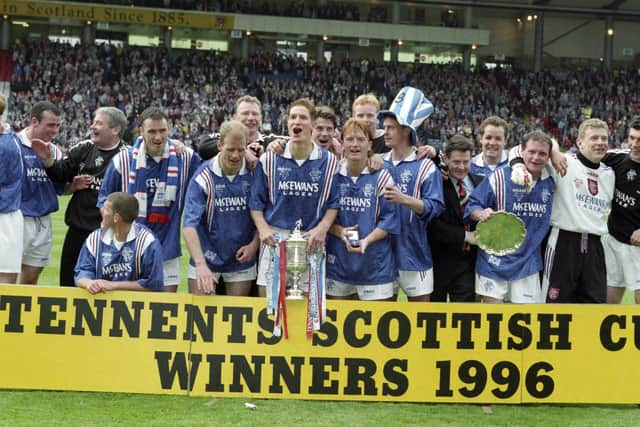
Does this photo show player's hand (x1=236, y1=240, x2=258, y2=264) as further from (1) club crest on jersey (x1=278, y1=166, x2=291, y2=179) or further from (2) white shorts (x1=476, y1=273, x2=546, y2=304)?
(2) white shorts (x1=476, y1=273, x2=546, y2=304)

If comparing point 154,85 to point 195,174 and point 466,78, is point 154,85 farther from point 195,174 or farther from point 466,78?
point 195,174

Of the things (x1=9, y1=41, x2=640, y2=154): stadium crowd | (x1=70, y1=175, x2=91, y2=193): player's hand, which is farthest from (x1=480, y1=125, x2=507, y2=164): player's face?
(x1=9, y1=41, x2=640, y2=154): stadium crowd

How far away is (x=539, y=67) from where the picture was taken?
51125mm

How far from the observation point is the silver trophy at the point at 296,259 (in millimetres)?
5891

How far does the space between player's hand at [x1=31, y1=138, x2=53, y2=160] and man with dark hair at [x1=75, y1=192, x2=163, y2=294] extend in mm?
1634

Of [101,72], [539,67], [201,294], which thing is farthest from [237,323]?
[539,67]

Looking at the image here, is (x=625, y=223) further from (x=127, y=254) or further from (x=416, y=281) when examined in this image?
(x=127, y=254)

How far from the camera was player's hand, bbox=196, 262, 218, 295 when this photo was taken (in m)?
5.98

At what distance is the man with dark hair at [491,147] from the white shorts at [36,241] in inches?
152

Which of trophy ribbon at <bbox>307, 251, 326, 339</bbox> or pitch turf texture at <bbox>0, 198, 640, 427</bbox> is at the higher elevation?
trophy ribbon at <bbox>307, 251, 326, 339</bbox>

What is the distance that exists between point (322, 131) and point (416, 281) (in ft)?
4.35

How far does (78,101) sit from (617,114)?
89.9 feet

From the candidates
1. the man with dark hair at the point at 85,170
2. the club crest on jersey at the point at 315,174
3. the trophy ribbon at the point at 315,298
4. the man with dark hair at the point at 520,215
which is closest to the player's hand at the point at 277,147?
the club crest on jersey at the point at 315,174

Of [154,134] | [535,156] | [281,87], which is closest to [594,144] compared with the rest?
[535,156]
